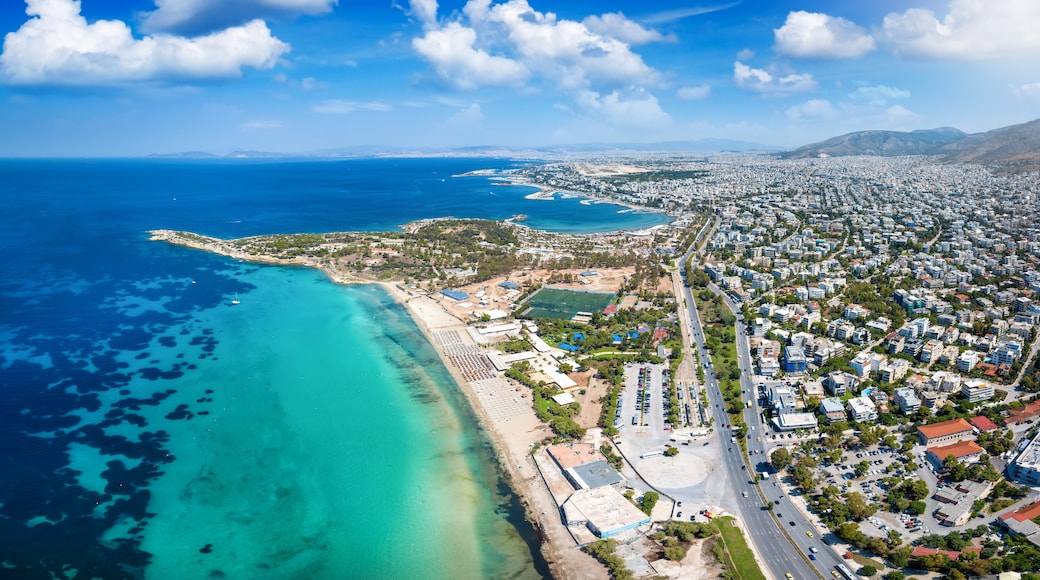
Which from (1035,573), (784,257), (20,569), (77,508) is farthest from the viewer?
(784,257)

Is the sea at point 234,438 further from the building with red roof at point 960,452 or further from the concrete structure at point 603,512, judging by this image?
the building with red roof at point 960,452

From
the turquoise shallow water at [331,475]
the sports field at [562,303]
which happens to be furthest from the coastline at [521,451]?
the sports field at [562,303]

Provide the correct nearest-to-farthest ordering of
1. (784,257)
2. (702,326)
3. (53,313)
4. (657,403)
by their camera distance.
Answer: (657,403), (702,326), (53,313), (784,257)

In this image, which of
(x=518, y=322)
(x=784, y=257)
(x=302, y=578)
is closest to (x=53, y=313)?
(x=518, y=322)

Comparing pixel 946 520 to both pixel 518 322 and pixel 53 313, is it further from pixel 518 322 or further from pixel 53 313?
pixel 53 313

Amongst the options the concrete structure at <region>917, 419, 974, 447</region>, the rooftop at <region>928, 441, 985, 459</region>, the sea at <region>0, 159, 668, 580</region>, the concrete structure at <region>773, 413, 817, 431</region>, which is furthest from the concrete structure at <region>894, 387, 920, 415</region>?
the sea at <region>0, 159, 668, 580</region>

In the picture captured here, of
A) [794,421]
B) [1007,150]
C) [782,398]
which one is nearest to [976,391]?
[782,398]

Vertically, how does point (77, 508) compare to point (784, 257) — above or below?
below
